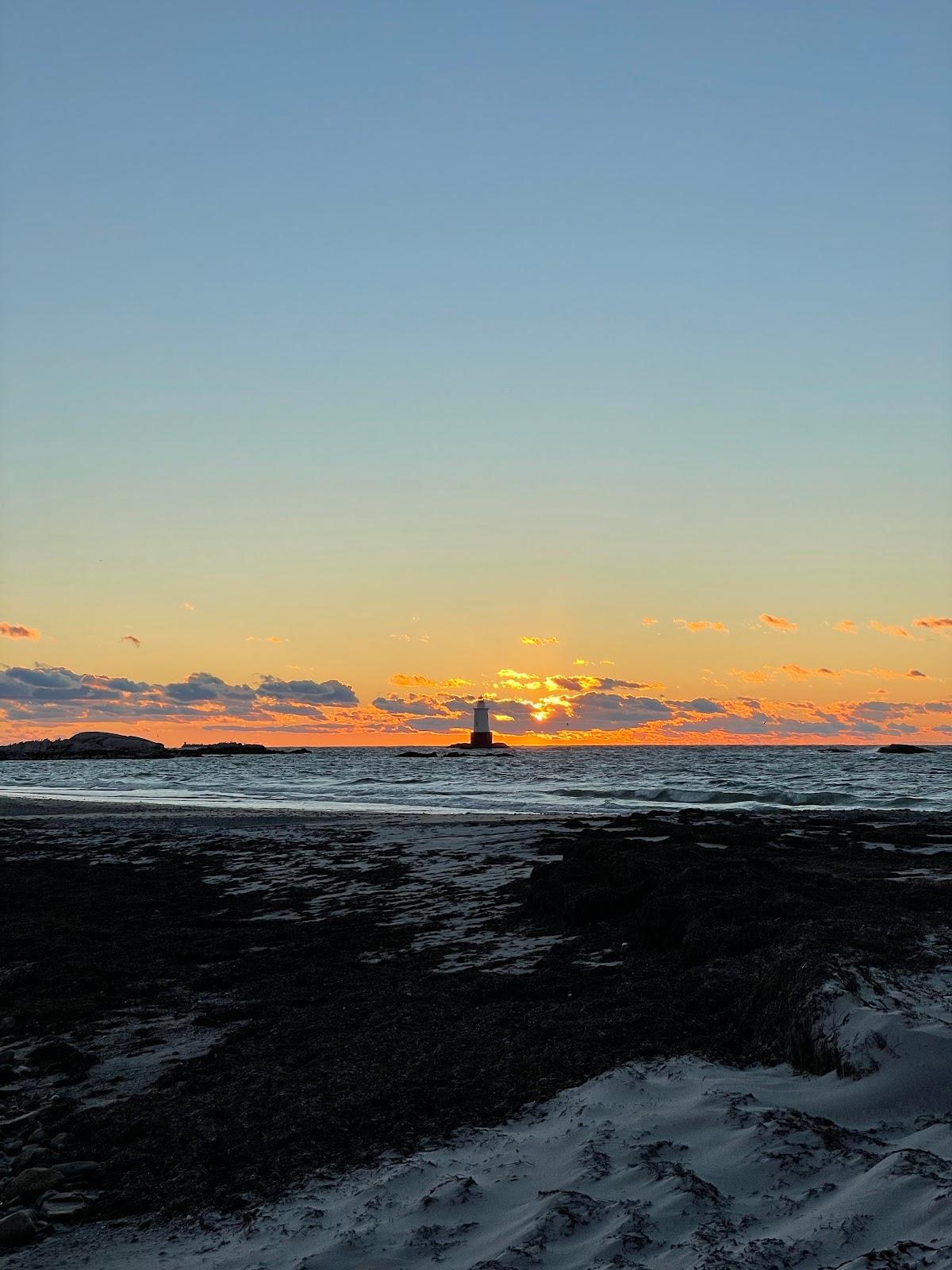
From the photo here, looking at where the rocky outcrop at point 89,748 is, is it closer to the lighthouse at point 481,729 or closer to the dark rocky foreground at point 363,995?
the lighthouse at point 481,729

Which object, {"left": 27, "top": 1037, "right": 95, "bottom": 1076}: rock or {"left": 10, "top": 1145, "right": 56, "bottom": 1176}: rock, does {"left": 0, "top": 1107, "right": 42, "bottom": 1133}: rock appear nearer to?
{"left": 10, "top": 1145, "right": 56, "bottom": 1176}: rock

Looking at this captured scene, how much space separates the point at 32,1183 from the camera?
4227 millimetres

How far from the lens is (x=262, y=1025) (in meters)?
6.48

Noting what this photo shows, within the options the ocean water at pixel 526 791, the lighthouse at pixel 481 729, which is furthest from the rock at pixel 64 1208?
the lighthouse at pixel 481 729

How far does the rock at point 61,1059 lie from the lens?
5887 mm

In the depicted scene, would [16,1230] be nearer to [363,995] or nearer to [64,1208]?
[64,1208]

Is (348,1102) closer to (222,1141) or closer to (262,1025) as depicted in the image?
(222,1141)

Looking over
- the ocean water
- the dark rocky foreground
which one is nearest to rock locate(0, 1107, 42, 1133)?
the dark rocky foreground

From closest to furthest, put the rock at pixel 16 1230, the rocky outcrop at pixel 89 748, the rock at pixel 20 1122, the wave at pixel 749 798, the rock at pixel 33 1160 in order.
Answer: the rock at pixel 16 1230 < the rock at pixel 33 1160 < the rock at pixel 20 1122 < the wave at pixel 749 798 < the rocky outcrop at pixel 89 748

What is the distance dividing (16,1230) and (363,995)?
345 cm

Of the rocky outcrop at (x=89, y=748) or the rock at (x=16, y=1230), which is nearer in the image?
the rock at (x=16, y=1230)

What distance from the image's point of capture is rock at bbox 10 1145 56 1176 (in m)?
4.46

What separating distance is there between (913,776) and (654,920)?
46.0m

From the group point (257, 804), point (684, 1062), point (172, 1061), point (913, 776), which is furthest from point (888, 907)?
point (913, 776)
